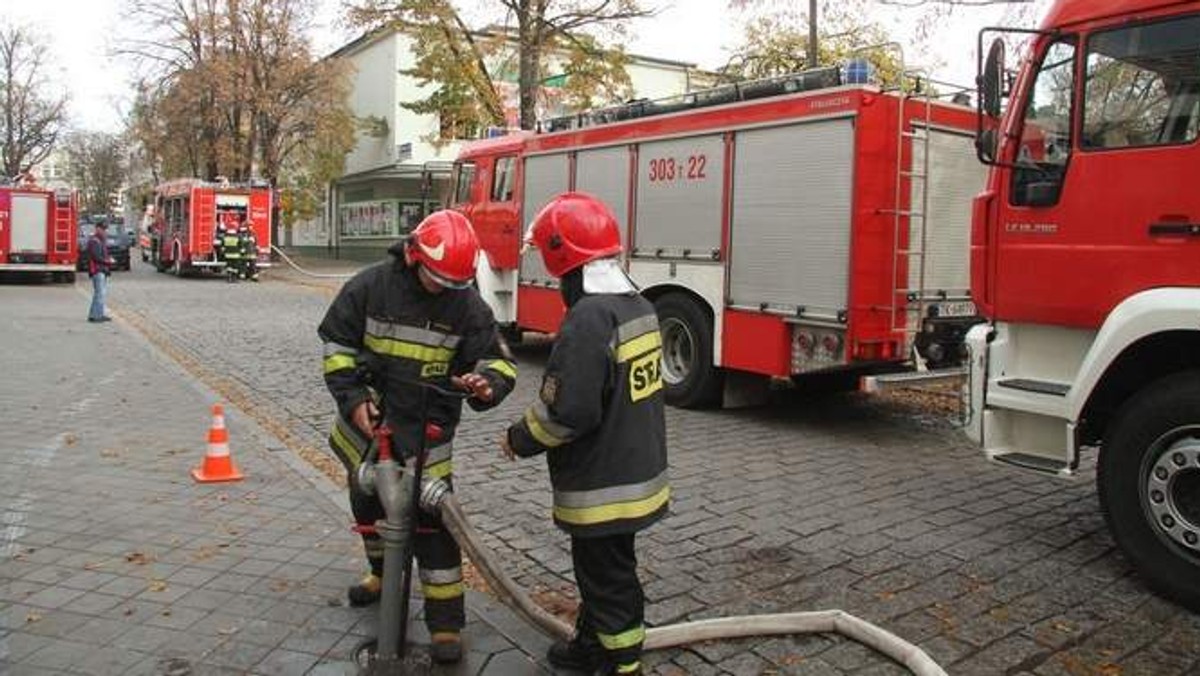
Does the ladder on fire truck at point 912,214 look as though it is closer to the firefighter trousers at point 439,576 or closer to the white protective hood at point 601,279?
the white protective hood at point 601,279

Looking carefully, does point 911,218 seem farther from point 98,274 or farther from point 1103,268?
point 98,274

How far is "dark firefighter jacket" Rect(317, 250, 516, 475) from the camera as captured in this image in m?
3.76

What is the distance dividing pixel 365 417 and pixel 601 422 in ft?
3.05

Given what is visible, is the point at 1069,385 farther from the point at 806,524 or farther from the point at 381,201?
the point at 381,201

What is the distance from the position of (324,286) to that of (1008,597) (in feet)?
A: 82.3

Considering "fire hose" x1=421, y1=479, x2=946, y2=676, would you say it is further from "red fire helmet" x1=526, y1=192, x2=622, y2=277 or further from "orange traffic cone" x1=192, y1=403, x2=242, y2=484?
"orange traffic cone" x1=192, y1=403, x2=242, y2=484

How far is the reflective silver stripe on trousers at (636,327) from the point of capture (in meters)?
3.29

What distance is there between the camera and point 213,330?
606 inches

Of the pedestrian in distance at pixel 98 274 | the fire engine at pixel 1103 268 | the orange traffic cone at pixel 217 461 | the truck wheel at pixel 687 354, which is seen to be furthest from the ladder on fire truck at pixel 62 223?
the fire engine at pixel 1103 268

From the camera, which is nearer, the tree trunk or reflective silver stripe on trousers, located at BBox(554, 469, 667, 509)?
reflective silver stripe on trousers, located at BBox(554, 469, 667, 509)

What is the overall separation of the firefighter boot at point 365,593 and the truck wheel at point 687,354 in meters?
4.80

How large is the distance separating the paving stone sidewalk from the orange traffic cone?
0.10 metres

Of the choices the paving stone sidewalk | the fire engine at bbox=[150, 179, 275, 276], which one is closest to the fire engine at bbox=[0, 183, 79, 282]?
the fire engine at bbox=[150, 179, 275, 276]

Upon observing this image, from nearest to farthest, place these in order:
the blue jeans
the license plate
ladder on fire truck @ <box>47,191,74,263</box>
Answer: the license plate < the blue jeans < ladder on fire truck @ <box>47,191,74,263</box>
